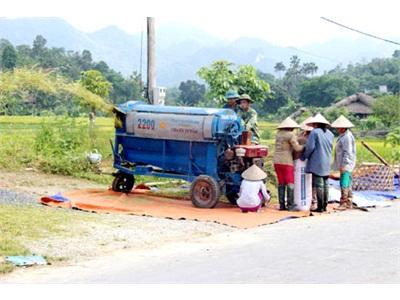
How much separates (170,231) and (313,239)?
77.1 inches

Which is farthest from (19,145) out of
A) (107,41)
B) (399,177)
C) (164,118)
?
(107,41)

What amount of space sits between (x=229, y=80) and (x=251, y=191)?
272 inches

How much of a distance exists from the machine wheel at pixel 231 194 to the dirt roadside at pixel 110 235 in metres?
A: 2.25

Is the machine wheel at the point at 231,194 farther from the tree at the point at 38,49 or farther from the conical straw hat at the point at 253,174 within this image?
A: the tree at the point at 38,49

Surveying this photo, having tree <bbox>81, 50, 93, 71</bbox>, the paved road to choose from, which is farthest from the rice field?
tree <bbox>81, 50, 93, 71</bbox>

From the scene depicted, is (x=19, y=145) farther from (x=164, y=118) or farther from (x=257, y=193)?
(x=257, y=193)

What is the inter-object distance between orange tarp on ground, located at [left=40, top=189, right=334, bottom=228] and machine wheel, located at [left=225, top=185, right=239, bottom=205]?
14 cm

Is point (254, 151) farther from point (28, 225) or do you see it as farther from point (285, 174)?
point (28, 225)

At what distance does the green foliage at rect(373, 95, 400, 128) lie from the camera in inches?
1590

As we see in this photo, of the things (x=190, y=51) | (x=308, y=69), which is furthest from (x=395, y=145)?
(x=190, y=51)

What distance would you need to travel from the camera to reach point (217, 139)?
1291cm

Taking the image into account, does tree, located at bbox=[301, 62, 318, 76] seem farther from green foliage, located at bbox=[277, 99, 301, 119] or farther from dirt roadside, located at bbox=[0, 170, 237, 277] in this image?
dirt roadside, located at bbox=[0, 170, 237, 277]

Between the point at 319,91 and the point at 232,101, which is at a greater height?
the point at 319,91

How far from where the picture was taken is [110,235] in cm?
963
